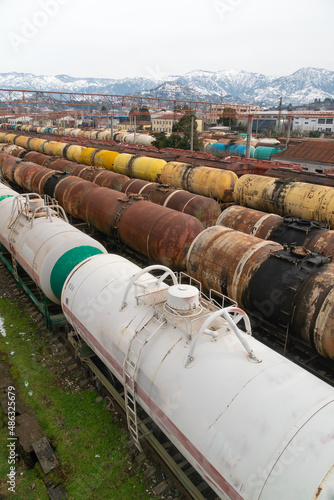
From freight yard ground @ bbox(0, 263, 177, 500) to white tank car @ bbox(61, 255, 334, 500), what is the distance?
6.53 feet

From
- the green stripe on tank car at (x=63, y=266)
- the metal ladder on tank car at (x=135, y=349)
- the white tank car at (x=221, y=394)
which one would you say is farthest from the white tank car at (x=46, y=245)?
the metal ladder on tank car at (x=135, y=349)

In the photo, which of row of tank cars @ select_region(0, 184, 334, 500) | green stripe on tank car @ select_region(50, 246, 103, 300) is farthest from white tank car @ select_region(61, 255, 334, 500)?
green stripe on tank car @ select_region(50, 246, 103, 300)

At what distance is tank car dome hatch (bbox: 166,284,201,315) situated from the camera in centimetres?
609

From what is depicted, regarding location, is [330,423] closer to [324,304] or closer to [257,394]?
[257,394]

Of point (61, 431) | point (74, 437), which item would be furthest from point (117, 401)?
point (61, 431)

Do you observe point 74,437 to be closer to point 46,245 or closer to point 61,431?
point 61,431

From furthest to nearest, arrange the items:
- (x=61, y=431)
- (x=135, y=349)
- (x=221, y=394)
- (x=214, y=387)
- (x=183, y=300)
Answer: (x=61, y=431) < (x=135, y=349) < (x=183, y=300) < (x=214, y=387) < (x=221, y=394)

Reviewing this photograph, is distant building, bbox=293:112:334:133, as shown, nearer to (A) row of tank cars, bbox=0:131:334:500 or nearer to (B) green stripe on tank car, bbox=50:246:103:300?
(A) row of tank cars, bbox=0:131:334:500

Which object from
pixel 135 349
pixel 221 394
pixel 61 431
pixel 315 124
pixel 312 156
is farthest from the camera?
pixel 315 124

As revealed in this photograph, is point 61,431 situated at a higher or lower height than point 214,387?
lower

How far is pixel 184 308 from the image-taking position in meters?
6.12

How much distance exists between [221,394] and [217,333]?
996mm

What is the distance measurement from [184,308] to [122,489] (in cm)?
396

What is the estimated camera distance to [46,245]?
10609mm
